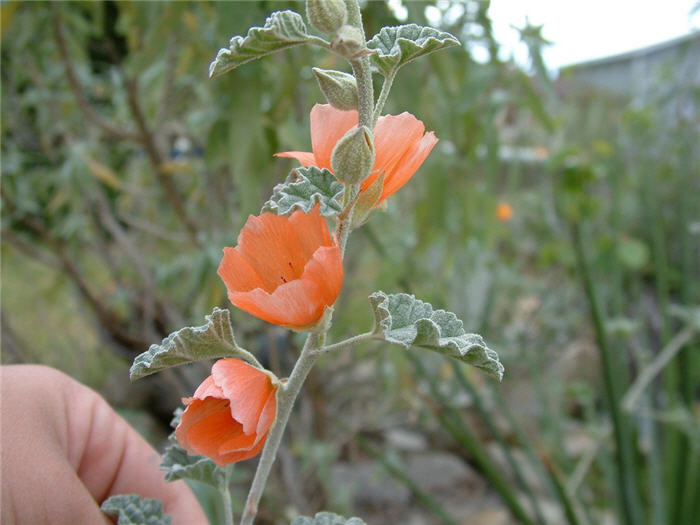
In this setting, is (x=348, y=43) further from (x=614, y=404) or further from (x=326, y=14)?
(x=614, y=404)

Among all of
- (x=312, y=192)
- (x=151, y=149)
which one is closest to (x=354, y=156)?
(x=312, y=192)

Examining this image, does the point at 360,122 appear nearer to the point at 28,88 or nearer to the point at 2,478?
the point at 2,478

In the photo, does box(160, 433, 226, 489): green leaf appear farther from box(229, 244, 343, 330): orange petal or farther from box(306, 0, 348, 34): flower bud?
box(306, 0, 348, 34): flower bud

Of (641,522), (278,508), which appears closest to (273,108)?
(278,508)

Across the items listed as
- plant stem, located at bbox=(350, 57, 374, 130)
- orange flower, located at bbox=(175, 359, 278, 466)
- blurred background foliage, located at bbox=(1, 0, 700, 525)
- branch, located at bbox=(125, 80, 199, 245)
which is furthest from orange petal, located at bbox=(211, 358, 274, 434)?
branch, located at bbox=(125, 80, 199, 245)

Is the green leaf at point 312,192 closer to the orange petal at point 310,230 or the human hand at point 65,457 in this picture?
the orange petal at point 310,230

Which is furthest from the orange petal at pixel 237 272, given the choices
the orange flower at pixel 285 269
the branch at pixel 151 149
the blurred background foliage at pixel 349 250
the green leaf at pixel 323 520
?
the branch at pixel 151 149
